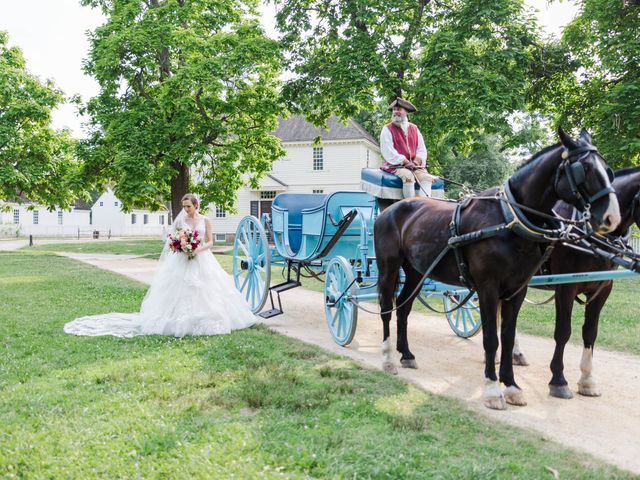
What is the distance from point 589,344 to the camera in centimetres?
578

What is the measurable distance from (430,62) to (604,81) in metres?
5.92

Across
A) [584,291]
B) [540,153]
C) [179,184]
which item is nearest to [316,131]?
[179,184]

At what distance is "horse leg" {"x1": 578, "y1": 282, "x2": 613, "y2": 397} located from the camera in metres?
5.68

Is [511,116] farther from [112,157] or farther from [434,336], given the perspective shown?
[112,157]

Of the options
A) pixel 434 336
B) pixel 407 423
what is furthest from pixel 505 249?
pixel 434 336

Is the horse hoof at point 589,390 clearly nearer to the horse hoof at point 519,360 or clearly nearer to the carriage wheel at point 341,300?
the horse hoof at point 519,360

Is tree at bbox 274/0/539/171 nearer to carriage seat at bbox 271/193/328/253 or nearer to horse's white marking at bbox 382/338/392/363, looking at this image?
carriage seat at bbox 271/193/328/253

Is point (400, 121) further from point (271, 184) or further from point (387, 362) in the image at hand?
point (271, 184)

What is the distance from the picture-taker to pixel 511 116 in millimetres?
17172

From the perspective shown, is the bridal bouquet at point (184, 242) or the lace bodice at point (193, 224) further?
the lace bodice at point (193, 224)

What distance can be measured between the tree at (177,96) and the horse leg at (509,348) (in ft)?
53.7

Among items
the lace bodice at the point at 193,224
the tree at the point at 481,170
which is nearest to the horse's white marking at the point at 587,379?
the lace bodice at the point at 193,224

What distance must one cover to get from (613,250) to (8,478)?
16.4 ft

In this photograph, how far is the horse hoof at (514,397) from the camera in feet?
17.5
